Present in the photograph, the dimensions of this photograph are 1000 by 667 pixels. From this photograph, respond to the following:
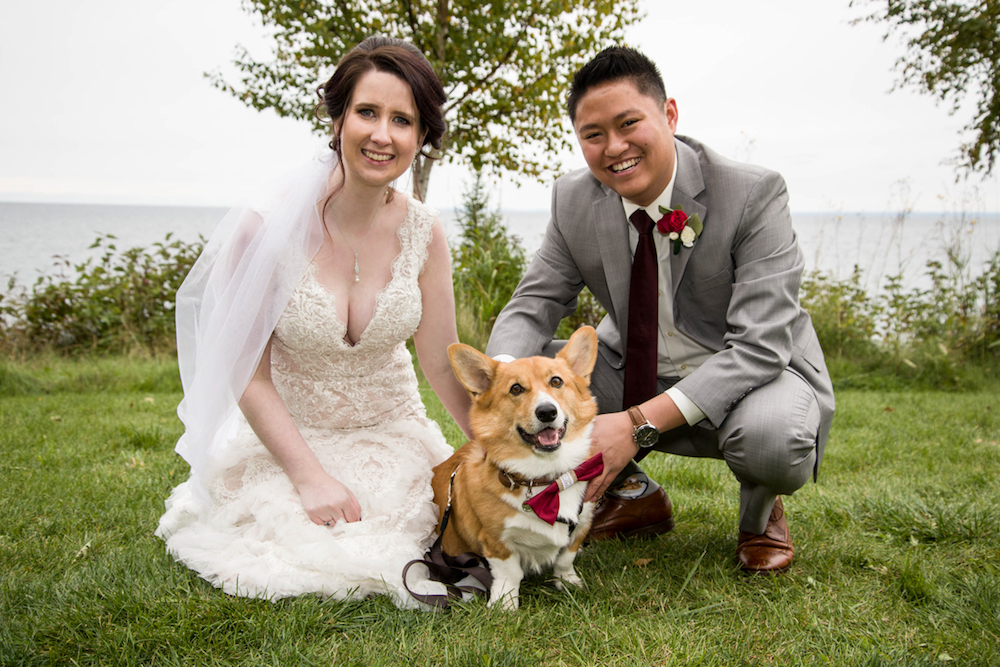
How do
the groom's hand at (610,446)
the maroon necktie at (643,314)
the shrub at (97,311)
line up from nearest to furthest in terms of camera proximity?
the groom's hand at (610,446) → the maroon necktie at (643,314) → the shrub at (97,311)

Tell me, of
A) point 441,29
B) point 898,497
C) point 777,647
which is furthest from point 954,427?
point 441,29

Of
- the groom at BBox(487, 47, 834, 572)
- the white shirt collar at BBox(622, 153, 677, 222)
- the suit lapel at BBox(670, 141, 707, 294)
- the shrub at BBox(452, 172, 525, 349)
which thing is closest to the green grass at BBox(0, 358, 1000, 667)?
the groom at BBox(487, 47, 834, 572)

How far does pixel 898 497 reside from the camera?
2783mm

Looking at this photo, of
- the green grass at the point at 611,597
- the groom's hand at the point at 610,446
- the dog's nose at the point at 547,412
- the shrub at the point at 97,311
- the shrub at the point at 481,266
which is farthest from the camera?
the shrub at the point at 97,311

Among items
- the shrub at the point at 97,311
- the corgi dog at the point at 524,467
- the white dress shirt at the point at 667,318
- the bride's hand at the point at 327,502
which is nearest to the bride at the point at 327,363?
the bride's hand at the point at 327,502

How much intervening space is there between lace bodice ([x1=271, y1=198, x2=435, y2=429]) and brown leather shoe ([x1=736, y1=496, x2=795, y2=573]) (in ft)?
4.66

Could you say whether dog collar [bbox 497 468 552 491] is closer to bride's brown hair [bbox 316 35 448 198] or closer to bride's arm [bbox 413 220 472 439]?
bride's arm [bbox 413 220 472 439]

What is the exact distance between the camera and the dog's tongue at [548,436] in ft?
6.53

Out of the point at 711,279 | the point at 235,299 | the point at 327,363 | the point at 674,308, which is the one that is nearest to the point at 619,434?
the point at 674,308

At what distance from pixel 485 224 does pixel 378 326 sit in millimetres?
4913

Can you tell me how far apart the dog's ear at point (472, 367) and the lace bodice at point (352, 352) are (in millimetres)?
460

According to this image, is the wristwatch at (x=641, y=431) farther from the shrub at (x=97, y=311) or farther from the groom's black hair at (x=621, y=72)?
the shrub at (x=97, y=311)

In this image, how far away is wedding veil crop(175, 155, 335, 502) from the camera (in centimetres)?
223

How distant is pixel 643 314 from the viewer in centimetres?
248
